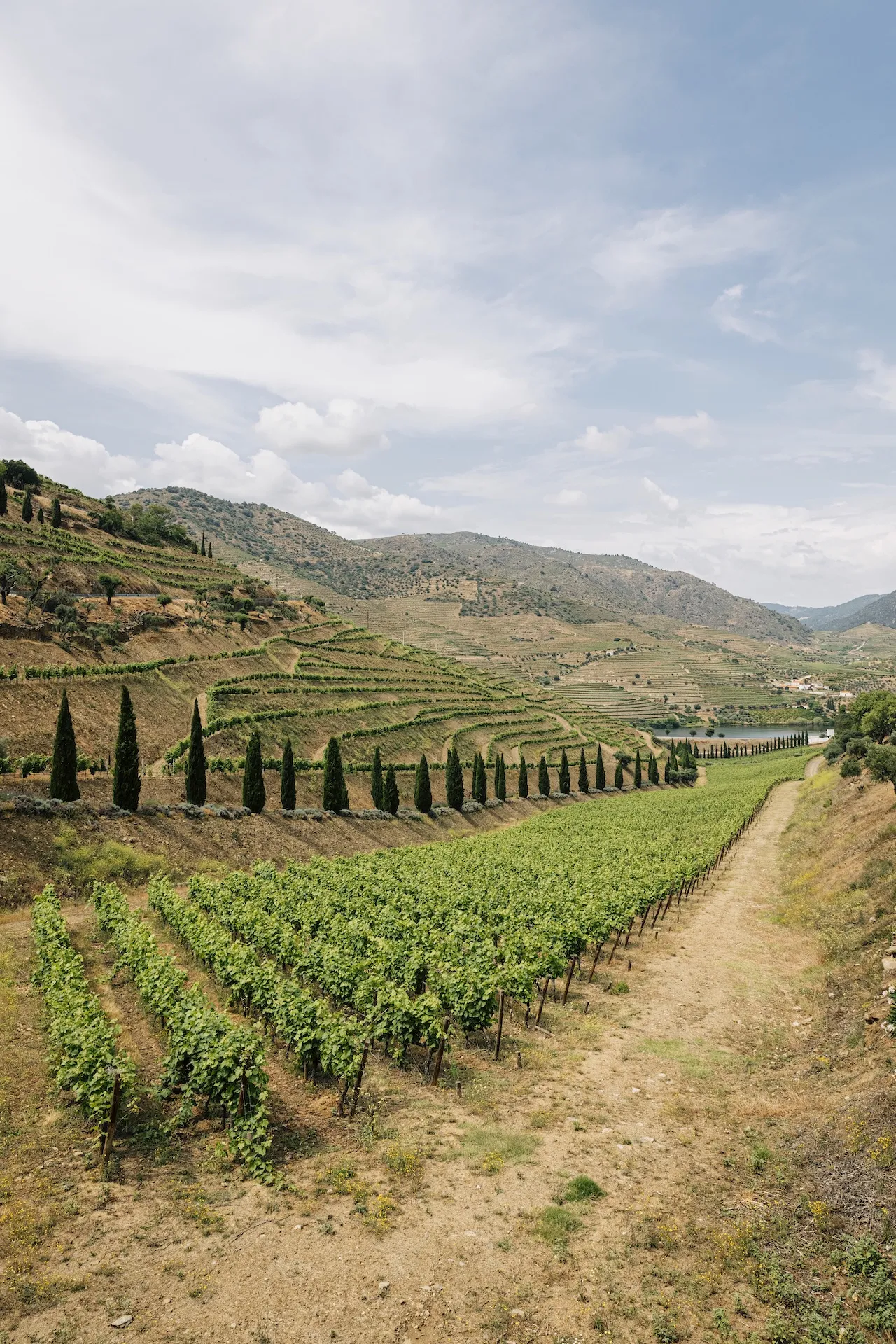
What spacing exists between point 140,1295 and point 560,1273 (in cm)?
652

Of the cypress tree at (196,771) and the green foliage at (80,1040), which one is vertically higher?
the cypress tree at (196,771)

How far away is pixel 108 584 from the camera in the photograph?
259 ft

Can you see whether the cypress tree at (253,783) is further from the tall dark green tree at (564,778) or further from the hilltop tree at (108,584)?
the tall dark green tree at (564,778)

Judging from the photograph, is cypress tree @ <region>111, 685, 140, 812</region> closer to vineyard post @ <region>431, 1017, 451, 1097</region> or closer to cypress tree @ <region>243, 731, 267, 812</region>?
cypress tree @ <region>243, 731, 267, 812</region>

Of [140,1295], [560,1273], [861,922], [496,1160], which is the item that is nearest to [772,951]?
[861,922]

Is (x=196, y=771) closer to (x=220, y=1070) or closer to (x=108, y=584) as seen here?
(x=220, y=1070)

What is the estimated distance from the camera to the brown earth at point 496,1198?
31.7 ft

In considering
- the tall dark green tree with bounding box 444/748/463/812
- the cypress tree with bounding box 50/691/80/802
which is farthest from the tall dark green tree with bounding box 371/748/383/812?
the cypress tree with bounding box 50/691/80/802

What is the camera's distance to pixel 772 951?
28969 mm

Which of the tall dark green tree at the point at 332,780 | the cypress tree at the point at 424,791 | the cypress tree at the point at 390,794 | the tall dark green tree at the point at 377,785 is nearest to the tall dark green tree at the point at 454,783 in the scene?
the cypress tree at the point at 424,791

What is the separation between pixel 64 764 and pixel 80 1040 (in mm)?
27955

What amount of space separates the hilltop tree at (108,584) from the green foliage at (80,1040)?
6613 centimetres

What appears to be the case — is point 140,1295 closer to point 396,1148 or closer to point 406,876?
point 396,1148

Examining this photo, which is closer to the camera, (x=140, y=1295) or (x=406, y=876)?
(x=140, y=1295)
